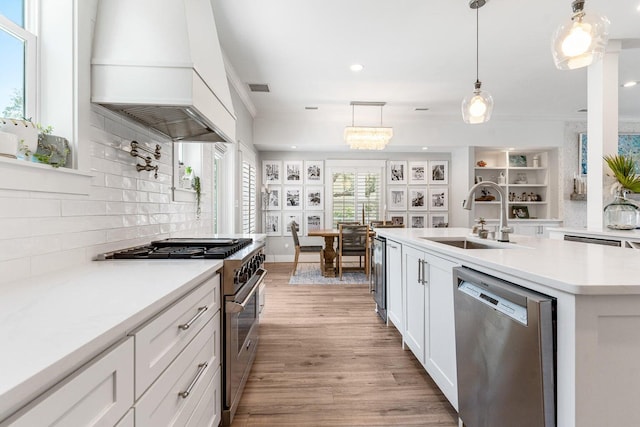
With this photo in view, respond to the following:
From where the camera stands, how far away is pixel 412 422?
1.70m

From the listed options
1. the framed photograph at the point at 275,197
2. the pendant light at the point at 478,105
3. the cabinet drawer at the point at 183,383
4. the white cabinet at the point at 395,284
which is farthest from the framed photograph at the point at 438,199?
the cabinet drawer at the point at 183,383

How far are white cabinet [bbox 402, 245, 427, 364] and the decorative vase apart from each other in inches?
85.1

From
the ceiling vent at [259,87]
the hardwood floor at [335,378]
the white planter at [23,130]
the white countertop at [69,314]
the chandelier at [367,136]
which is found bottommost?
the hardwood floor at [335,378]

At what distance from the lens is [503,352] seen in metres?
1.18

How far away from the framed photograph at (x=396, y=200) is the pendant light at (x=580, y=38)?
4949 mm

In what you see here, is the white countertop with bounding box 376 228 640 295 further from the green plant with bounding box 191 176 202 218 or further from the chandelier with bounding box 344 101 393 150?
the chandelier with bounding box 344 101 393 150

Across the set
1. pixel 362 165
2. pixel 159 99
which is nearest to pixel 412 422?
pixel 159 99

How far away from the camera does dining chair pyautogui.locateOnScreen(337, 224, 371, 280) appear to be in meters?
5.15

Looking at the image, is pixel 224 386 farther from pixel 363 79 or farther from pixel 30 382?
pixel 363 79

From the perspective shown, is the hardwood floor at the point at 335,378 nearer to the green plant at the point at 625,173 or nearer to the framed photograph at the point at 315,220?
the green plant at the point at 625,173

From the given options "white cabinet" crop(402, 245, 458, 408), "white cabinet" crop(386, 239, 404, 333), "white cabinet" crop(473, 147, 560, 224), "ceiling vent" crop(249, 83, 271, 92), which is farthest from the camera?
"white cabinet" crop(473, 147, 560, 224)

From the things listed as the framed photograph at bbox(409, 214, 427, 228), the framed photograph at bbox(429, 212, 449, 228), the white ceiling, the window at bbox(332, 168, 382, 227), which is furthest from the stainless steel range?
the framed photograph at bbox(429, 212, 449, 228)

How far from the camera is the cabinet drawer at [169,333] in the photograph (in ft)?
2.76

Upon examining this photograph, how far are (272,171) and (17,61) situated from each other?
5.53m
